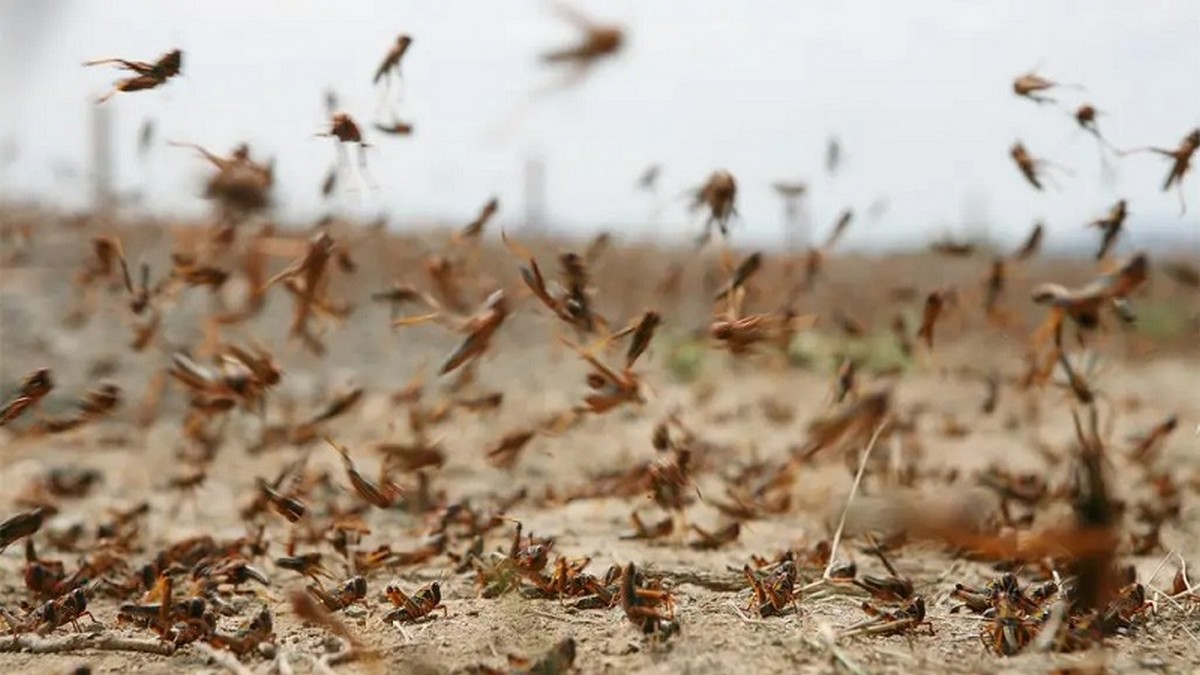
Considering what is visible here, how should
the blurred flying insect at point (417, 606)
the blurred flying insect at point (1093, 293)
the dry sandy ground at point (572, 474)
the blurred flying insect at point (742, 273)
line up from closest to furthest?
1. the blurred flying insect at point (1093, 293)
2. the dry sandy ground at point (572, 474)
3. the blurred flying insect at point (417, 606)
4. the blurred flying insect at point (742, 273)

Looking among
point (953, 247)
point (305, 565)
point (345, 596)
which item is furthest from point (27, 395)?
point (953, 247)

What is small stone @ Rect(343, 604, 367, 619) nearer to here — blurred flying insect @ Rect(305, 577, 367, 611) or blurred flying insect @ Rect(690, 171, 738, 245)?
blurred flying insect @ Rect(305, 577, 367, 611)

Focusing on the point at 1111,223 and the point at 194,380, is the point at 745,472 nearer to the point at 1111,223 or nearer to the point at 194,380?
the point at 1111,223

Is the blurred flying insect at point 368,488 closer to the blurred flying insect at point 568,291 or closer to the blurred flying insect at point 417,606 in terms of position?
the blurred flying insect at point 417,606

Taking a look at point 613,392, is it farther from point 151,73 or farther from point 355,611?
point 151,73

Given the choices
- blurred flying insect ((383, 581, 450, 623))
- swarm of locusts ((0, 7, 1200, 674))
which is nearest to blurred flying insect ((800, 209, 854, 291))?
swarm of locusts ((0, 7, 1200, 674))

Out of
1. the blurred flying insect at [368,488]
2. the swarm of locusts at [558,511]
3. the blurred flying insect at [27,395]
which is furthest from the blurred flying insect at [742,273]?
the blurred flying insect at [27,395]
